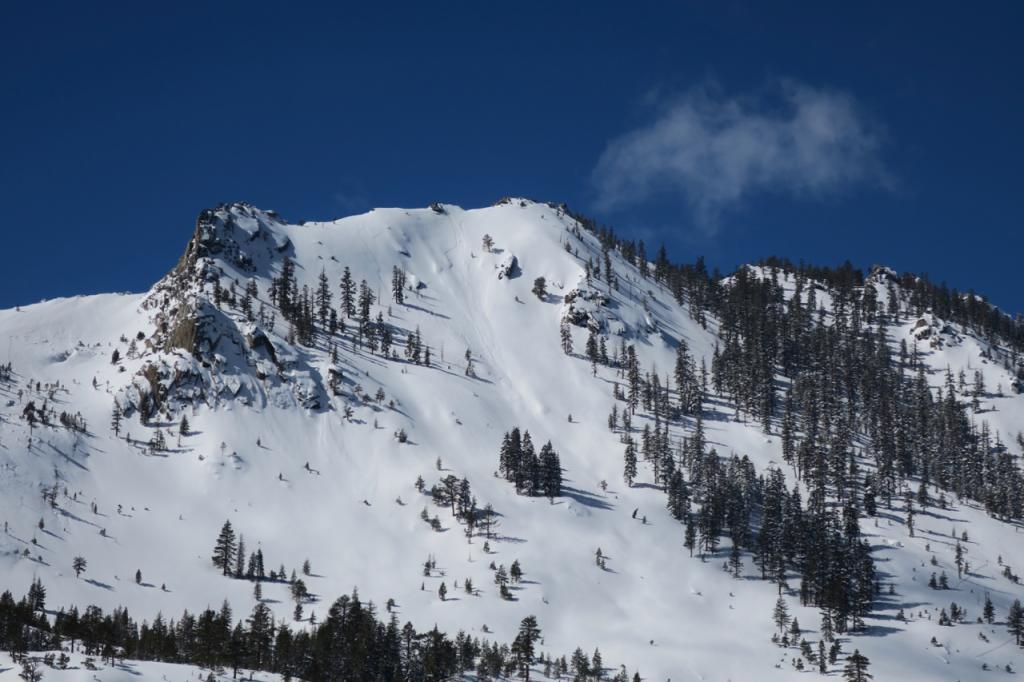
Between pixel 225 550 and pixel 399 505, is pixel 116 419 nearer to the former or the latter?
pixel 225 550

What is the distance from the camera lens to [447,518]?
470ft

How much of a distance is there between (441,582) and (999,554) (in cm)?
9307

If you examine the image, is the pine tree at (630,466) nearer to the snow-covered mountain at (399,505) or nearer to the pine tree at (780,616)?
the snow-covered mountain at (399,505)

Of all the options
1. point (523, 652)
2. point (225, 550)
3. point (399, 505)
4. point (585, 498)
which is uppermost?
point (585, 498)

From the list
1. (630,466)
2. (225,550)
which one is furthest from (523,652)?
(630,466)

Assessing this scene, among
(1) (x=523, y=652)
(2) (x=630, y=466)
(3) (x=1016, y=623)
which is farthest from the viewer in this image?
(2) (x=630, y=466)

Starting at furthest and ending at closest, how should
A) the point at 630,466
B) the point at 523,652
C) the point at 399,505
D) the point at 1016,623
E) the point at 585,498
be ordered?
the point at 630,466 → the point at 585,498 → the point at 399,505 → the point at 1016,623 → the point at 523,652

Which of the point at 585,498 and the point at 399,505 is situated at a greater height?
the point at 585,498

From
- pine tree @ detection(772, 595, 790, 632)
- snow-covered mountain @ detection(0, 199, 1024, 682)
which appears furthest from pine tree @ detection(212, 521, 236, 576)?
pine tree @ detection(772, 595, 790, 632)

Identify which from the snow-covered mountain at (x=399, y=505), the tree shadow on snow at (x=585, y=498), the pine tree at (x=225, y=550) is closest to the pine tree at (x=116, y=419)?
the snow-covered mountain at (x=399, y=505)

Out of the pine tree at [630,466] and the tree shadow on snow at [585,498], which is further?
the pine tree at [630,466]

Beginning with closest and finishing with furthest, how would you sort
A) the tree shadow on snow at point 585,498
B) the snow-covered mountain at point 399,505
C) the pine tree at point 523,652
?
the pine tree at point 523,652 → the snow-covered mountain at point 399,505 → the tree shadow on snow at point 585,498

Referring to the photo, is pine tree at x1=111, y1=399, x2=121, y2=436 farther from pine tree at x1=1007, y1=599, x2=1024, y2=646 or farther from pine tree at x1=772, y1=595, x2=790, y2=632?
pine tree at x1=1007, y1=599, x2=1024, y2=646

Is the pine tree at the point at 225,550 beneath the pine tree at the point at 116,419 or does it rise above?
beneath
